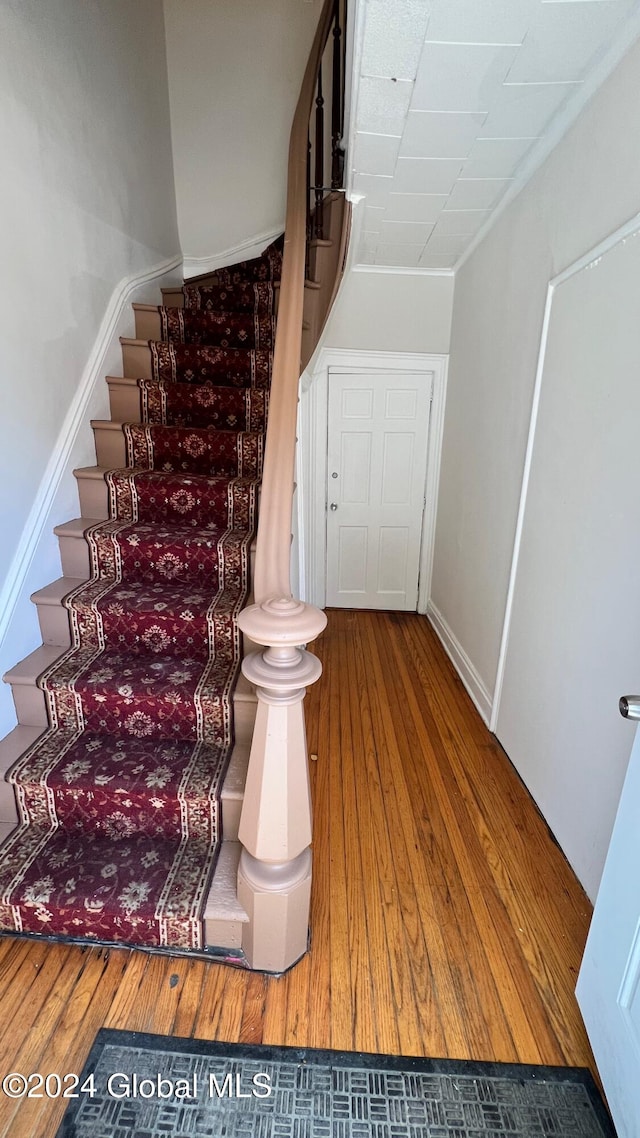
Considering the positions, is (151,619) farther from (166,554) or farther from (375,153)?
(375,153)

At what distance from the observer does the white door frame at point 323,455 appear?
3.38 metres

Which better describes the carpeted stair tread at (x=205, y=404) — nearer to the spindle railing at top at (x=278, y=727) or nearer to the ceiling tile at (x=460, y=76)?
the spindle railing at top at (x=278, y=727)

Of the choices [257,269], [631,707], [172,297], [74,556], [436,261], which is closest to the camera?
[631,707]

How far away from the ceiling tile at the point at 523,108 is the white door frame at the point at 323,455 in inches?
62.5

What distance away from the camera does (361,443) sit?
3.56m

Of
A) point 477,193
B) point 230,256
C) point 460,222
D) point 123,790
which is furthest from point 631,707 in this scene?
point 230,256

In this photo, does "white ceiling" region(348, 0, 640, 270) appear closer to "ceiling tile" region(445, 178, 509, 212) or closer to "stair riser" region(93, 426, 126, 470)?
"ceiling tile" region(445, 178, 509, 212)

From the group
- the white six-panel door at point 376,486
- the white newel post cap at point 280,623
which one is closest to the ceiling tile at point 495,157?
the white six-panel door at point 376,486

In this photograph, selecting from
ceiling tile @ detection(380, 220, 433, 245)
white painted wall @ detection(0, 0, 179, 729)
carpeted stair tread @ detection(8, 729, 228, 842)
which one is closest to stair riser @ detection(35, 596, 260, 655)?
white painted wall @ detection(0, 0, 179, 729)

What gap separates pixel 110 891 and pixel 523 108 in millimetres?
2654

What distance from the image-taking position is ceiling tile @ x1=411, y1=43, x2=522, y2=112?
1.40 metres

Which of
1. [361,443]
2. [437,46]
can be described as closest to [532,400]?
[437,46]

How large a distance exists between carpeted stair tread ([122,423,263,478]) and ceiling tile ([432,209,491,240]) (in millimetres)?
1380

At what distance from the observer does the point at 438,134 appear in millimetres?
1764
